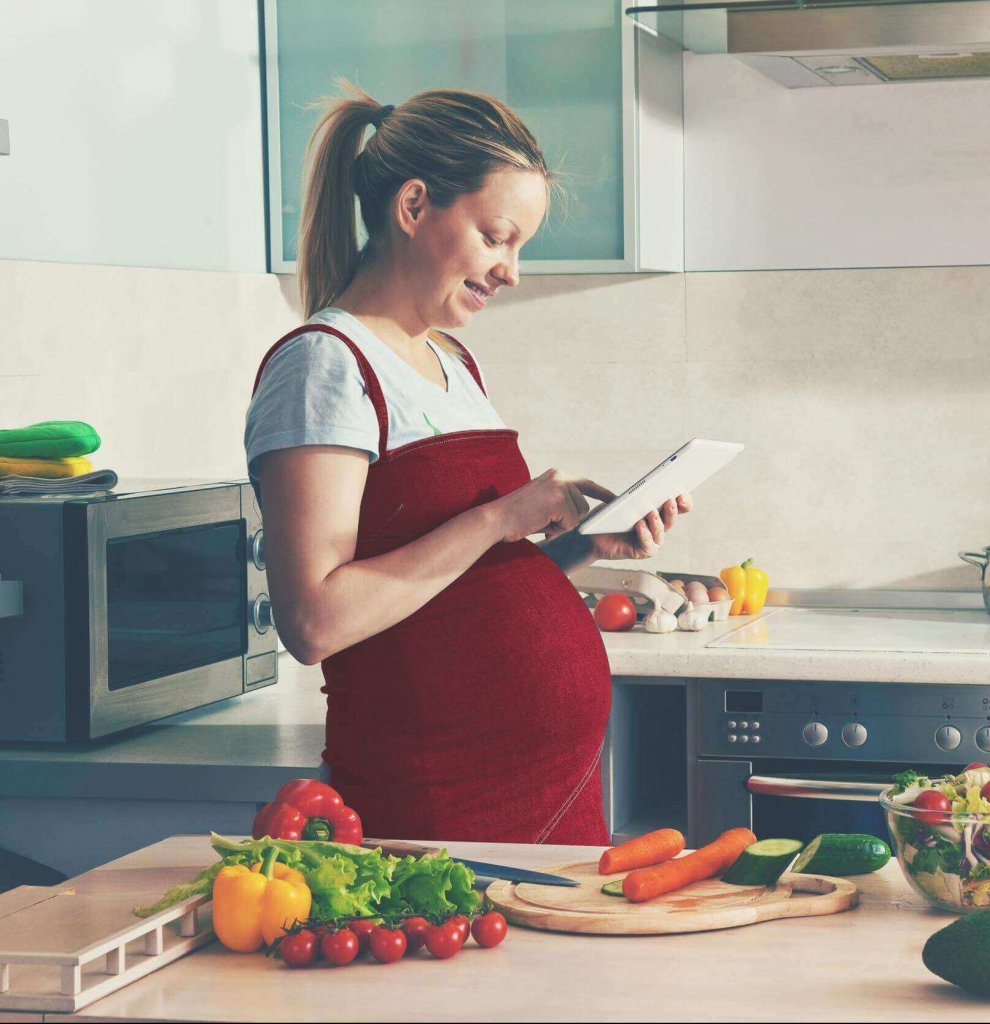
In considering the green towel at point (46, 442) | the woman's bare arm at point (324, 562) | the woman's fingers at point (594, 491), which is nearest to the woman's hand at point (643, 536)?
the woman's fingers at point (594, 491)

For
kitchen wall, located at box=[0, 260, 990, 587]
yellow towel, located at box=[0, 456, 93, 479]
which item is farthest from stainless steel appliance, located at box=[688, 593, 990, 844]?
yellow towel, located at box=[0, 456, 93, 479]

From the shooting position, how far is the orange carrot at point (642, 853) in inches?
49.9

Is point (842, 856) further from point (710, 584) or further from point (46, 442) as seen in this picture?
point (710, 584)

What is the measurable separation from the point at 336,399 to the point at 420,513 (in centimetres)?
16

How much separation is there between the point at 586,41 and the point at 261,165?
654 mm

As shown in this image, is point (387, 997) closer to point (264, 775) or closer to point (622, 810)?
point (264, 775)

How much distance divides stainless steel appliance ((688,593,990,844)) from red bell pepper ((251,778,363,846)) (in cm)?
120

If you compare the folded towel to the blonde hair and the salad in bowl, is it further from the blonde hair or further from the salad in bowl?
the salad in bowl

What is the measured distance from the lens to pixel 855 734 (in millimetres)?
2354

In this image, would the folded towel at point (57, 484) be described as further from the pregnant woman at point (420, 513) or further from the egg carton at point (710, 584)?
the egg carton at point (710, 584)

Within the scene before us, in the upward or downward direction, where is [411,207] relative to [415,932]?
upward

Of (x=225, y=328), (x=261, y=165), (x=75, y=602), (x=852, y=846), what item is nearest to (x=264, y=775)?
(x=75, y=602)

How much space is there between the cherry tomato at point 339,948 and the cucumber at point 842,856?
0.39 m

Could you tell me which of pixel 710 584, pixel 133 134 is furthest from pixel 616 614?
pixel 133 134
